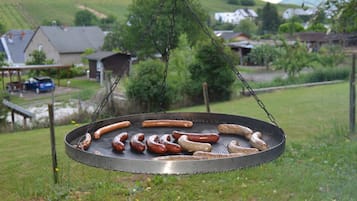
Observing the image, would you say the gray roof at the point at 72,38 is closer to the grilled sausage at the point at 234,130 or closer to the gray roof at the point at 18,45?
the gray roof at the point at 18,45

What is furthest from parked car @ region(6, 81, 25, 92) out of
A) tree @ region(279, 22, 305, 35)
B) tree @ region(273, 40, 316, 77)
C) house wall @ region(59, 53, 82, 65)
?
tree @ region(279, 22, 305, 35)

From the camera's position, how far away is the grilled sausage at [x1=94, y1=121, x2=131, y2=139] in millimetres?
2612

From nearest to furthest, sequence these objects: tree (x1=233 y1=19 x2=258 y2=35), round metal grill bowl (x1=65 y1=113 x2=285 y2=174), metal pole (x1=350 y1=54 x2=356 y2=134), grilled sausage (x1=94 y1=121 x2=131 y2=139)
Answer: round metal grill bowl (x1=65 y1=113 x2=285 y2=174) < grilled sausage (x1=94 y1=121 x2=131 y2=139) < metal pole (x1=350 y1=54 x2=356 y2=134) < tree (x1=233 y1=19 x2=258 y2=35)

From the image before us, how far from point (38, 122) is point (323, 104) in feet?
31.1

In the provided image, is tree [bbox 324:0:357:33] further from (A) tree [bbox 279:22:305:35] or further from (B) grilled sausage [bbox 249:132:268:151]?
(A) tree [bbox 279:22:305:35]

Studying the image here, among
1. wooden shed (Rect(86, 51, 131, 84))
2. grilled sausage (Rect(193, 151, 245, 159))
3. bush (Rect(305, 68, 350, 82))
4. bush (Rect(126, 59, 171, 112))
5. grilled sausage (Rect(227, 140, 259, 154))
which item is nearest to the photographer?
grilled sausage (Rect(193, 151, 245, 159))

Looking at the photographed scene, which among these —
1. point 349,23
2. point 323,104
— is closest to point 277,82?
point 323,104

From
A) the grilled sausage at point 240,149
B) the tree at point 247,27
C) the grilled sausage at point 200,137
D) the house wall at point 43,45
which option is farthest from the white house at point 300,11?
the house wall at point 43,45

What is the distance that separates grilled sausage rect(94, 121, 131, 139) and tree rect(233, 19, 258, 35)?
1787 inches

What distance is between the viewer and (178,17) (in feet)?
105

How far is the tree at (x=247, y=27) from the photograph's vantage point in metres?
47.5

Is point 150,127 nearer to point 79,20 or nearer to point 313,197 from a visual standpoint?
point 313,197

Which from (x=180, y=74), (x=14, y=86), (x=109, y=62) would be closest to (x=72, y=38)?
(x=109, y=62)

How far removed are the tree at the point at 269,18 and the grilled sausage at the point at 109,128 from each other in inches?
1580
